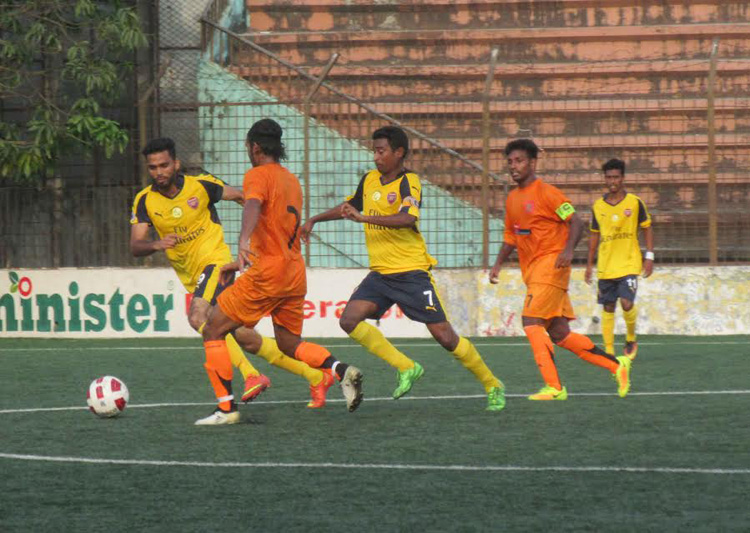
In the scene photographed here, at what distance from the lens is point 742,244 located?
609 inches

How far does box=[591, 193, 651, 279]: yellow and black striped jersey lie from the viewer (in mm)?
12656

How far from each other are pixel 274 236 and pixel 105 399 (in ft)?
4.32

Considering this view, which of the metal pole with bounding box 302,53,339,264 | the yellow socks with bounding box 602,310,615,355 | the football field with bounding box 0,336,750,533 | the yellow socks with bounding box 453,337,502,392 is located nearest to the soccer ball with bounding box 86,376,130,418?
the football field with bounding box 0,336,750,533

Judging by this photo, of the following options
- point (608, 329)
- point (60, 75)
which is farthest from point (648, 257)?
point (60, 75)

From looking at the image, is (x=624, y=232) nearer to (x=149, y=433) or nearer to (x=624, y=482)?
(x=149, y=433)

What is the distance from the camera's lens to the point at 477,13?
19.8 m

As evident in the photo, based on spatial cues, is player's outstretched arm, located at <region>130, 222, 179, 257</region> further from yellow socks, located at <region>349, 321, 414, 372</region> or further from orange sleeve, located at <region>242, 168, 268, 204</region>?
yellow socks, located at <region>349, 321, 414, 372</region>

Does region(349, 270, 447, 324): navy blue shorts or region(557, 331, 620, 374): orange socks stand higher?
region(349, 270, 447, 324): navy blue shorts

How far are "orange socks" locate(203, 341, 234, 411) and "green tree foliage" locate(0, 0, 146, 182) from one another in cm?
854

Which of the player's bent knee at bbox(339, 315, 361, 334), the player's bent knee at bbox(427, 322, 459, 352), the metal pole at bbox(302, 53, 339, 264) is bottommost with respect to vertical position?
the player's bent knee at bbox(427, 322, 459, 352)

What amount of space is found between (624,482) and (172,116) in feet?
38.7

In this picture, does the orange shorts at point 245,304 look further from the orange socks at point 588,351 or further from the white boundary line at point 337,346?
the white boundary line at point 337,346

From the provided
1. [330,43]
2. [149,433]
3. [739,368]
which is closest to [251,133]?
[149,433]

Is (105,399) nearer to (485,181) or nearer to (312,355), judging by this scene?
(312,355)
